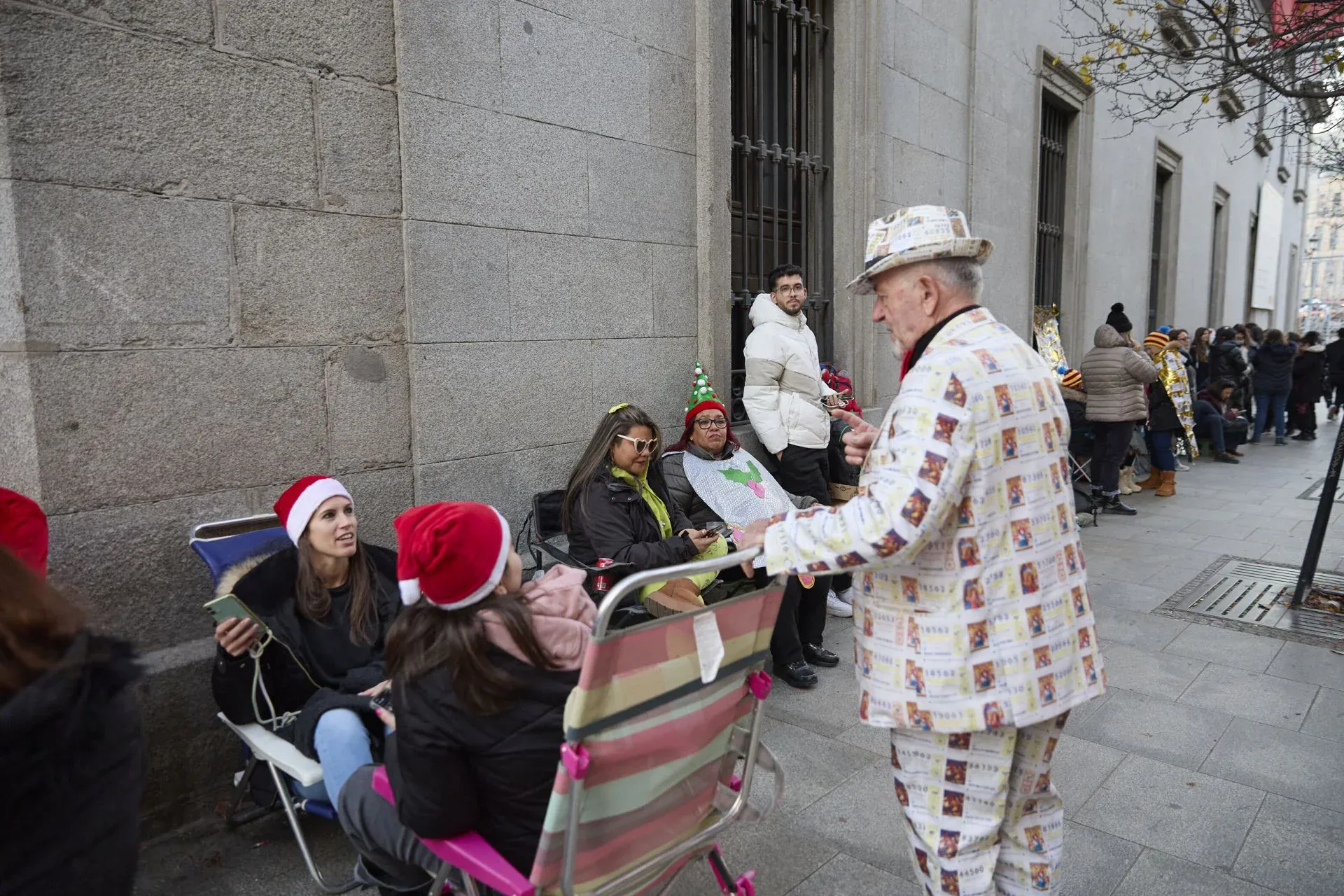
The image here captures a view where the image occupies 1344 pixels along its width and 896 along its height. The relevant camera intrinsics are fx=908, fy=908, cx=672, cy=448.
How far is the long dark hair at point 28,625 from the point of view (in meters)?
1.27

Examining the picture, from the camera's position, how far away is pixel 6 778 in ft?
3.89

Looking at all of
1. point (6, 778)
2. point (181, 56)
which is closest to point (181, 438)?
point (181, 56)

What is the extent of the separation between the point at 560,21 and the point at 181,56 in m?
1.99

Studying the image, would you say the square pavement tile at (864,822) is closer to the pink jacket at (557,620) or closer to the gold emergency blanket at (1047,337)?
the pink jacket at (557,620)

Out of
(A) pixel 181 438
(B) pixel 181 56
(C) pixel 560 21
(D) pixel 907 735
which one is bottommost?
(D) pixel 907 735

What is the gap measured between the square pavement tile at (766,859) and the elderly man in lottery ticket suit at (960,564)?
88 centimetres

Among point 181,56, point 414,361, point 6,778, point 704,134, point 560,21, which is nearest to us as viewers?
point 6,778

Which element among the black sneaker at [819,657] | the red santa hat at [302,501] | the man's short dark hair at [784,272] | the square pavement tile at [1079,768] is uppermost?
the man's short dark hair at [784,272]

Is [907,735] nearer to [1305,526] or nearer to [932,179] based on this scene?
[932,179]

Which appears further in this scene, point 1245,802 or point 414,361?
point 414,361

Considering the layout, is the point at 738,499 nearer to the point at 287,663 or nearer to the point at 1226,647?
the point at 287,663

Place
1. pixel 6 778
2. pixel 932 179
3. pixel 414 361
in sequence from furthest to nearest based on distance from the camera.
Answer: pixel 932 179
pixel 414 361
pixel 6 778

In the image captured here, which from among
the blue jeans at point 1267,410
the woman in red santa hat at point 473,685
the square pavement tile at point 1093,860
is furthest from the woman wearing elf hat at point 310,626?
the blue jeans at point 1267,410

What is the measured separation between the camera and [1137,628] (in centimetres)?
543
